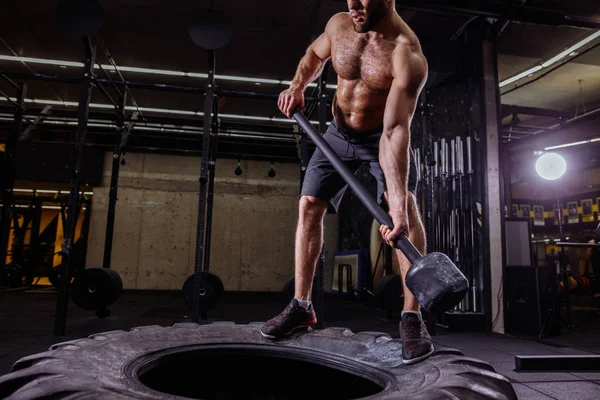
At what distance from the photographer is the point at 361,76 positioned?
5.32ft

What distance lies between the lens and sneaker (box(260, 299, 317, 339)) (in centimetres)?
162

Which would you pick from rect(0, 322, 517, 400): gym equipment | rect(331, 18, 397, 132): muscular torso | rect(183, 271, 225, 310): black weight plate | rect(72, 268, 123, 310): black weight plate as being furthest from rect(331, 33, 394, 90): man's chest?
rect(72, 268, 123, 310): black weight plate

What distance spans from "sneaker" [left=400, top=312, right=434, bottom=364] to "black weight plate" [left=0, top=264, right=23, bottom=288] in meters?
8.75

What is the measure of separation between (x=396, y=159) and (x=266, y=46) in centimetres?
461

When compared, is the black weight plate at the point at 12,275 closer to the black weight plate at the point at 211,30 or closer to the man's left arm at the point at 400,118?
the black weight plate at the point at 211,30

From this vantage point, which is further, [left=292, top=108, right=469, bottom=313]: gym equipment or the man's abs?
the man's abs

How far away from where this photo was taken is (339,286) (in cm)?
774

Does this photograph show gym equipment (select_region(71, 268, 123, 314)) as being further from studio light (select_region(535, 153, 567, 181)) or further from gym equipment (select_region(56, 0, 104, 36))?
studio light (select_region(535, 153, 567, 181))

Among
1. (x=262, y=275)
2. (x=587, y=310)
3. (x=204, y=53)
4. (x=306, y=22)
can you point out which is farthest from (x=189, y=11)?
(x=587, y=310)

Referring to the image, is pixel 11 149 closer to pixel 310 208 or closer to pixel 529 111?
pixel 310 208

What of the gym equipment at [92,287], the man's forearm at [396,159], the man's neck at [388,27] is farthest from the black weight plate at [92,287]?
the man's neck at [388,27]

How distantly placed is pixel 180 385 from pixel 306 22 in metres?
4.63

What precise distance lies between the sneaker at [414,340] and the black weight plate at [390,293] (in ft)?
9.72

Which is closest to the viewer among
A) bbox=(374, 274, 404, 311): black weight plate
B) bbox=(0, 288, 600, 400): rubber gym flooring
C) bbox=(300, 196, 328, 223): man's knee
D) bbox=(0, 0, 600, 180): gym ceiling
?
bbox=(300, 196, 328, 223): man's knee
